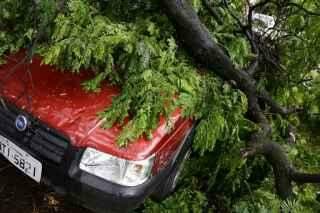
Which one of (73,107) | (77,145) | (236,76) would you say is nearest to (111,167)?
(77,145)

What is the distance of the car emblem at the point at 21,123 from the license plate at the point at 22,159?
121mm

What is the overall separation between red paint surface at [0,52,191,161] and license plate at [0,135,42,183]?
0.25 meters

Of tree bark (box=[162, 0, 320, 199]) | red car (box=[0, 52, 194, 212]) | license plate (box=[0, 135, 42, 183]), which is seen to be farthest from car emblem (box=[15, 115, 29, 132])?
tree bark (box=[162, 0, 320, 199])

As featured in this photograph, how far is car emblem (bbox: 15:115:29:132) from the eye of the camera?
106 inches

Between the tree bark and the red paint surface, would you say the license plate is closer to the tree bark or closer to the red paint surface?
the red paint surface

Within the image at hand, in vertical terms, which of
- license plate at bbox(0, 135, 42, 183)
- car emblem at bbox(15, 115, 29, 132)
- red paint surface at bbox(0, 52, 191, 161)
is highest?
red paint surface at bbox(0, 52, 191, 161)

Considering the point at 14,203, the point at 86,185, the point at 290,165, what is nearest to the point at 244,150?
the point at 290,165

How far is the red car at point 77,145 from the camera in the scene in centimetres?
258

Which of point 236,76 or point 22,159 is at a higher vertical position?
point 236,76

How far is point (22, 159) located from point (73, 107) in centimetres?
46

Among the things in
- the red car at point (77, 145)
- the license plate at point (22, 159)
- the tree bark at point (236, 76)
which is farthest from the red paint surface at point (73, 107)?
the tree bark at point (236, 76)

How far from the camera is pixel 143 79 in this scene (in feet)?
9.36

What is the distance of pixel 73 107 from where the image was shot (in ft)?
9.03

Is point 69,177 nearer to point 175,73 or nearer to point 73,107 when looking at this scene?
point 73,107
